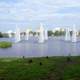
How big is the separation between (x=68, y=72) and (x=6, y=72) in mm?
4172

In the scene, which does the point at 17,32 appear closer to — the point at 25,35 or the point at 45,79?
the point at 25,35

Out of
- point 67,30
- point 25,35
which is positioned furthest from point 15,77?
point 25,35

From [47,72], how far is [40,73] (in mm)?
613

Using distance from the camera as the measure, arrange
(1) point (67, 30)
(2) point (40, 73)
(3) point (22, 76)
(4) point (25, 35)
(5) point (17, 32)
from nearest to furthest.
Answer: (3) point (22, 76) < (2) point (40, 73) < (5) point (17, 32) < (1) point (67, 30) < (4) point (25, 35)

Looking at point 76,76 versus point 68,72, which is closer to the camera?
point 76,76

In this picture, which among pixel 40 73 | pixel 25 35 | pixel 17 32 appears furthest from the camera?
pixel 25 35

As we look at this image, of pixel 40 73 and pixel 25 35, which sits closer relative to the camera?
pixel 40 73

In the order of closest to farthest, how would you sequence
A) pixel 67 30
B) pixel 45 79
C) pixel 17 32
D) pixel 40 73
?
pixel 45 79, pixel 40 73, pixel 17 32, pixel 67 30

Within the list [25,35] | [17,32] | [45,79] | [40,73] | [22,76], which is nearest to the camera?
[45,79]

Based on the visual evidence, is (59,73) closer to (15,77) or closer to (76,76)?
(76,76)

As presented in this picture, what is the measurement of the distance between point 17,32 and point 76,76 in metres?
88.3

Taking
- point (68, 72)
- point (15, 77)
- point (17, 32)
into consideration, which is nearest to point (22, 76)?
point (15, 77)

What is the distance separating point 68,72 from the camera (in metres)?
18.3

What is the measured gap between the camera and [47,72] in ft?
61.0
